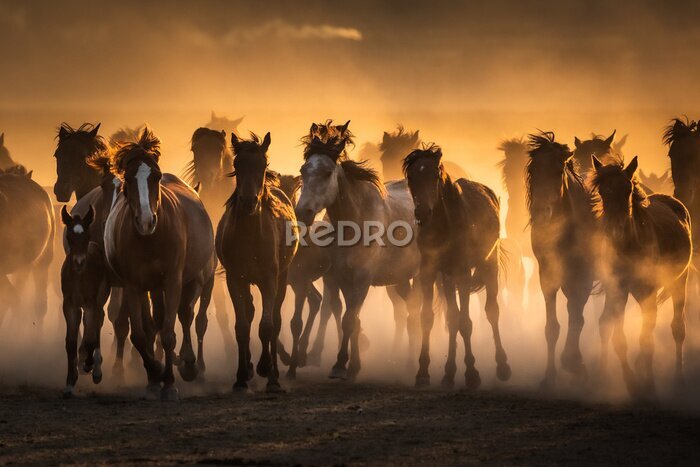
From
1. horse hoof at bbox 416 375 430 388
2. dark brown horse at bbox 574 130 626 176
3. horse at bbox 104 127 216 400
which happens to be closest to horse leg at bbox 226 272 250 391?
horse at bbox 104 127 216 400

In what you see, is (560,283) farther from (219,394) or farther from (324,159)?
(219,394)

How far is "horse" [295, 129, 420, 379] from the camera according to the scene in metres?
14.6

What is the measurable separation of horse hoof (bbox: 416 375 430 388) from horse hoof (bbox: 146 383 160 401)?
3229mm

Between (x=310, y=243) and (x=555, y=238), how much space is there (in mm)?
3351

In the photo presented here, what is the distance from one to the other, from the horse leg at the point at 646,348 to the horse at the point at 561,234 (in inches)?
43.9

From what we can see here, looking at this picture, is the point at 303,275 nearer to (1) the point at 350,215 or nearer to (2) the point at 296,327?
(2) the point at 296,327

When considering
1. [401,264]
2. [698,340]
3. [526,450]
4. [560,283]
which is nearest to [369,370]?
[401,264]

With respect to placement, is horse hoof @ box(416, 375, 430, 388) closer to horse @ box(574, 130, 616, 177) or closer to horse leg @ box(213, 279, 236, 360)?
horse leg @ box(213, 279, 236, 360)

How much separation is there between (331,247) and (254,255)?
238 cm

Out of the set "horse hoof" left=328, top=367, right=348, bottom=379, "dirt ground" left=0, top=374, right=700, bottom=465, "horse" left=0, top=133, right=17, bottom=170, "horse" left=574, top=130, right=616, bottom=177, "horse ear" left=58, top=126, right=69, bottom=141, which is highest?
"horse" left=0, top=133, right=17, bottom=170

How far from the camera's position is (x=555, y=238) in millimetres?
14992

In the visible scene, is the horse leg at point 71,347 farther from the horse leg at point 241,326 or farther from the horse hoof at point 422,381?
the horse hoof at point 422,381

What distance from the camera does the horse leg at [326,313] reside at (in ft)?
55.3

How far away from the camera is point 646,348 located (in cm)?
1339
